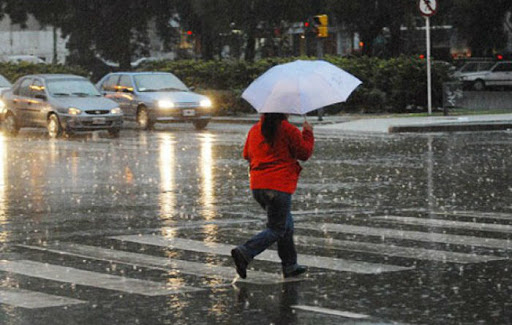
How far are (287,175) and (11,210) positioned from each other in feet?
20.4

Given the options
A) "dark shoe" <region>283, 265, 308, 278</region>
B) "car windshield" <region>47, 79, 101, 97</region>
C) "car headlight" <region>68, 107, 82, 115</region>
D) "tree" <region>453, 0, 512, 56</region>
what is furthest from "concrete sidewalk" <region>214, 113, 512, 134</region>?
"tree" <region>453, 0, 512, 56</region>

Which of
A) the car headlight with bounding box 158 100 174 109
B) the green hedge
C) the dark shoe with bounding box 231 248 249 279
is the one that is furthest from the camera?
the green hedge

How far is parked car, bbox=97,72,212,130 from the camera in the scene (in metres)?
32.8

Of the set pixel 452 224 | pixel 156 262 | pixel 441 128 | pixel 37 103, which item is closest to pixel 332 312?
pixel 156 262

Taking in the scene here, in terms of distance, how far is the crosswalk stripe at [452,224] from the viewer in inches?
484

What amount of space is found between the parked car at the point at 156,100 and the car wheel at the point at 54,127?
3.22m

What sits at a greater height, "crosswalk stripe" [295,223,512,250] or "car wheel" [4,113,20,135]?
"car wheel" [4,113,20,135]

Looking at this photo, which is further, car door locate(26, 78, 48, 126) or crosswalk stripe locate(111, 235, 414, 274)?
car door locate(26, 78, 48, 126)

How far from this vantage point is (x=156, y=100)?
33.0 m

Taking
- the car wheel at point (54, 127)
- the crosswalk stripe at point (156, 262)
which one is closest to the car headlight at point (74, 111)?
the car wheel at point (54, 127)

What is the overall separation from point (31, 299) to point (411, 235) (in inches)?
177

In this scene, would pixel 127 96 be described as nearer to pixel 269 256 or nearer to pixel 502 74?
pixel 269 256

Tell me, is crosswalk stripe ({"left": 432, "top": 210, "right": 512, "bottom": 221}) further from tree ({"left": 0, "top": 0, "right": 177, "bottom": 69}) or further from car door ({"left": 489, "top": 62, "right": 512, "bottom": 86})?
car door ({"left": 489, "top": 62, "right": 512, "bottom": 86})

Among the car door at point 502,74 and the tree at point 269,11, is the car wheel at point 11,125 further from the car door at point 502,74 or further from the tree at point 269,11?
the car door at point 502,74
